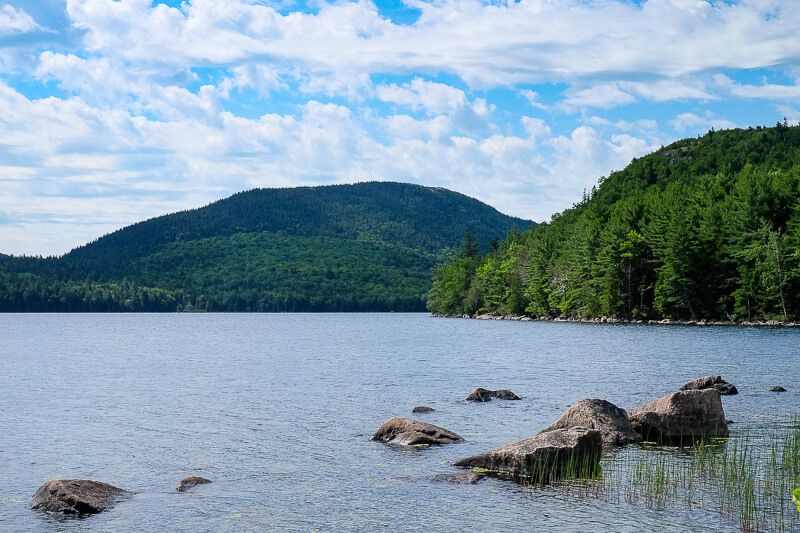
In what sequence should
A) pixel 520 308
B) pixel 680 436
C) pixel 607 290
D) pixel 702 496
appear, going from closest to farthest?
pixel 702 496 → pixel 680 436 → pixel 607 290 → pixel 520 308

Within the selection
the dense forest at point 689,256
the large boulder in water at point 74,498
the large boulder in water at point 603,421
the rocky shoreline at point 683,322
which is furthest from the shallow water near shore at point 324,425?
the dense forest at point 689,256

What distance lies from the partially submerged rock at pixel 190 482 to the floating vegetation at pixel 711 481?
11.6 meters

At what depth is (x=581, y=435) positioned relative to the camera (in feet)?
85.8

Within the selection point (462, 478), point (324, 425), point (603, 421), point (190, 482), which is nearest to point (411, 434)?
point (462, 478)

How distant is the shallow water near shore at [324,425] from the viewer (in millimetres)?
22344

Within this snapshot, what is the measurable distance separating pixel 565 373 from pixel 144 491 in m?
40.0

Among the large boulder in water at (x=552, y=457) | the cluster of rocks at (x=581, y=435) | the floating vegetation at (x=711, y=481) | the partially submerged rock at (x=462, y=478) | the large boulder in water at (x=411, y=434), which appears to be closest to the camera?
the floating vegetation at (x=711, y=481)

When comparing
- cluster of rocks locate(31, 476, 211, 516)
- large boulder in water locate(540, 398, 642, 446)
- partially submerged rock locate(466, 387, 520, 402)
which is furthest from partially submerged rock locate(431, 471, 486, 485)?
partially submerged rock locate(466, 387, 520, 402)

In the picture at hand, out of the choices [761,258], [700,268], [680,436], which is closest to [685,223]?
[700,268]

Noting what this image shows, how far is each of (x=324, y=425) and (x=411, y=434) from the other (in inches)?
278

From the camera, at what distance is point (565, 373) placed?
6003 cm

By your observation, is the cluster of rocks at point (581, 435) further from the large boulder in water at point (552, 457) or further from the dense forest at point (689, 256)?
the dense forest at point (689, 256)

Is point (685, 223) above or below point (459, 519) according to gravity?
above

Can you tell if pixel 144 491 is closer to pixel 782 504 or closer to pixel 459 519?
pixel 459 519
